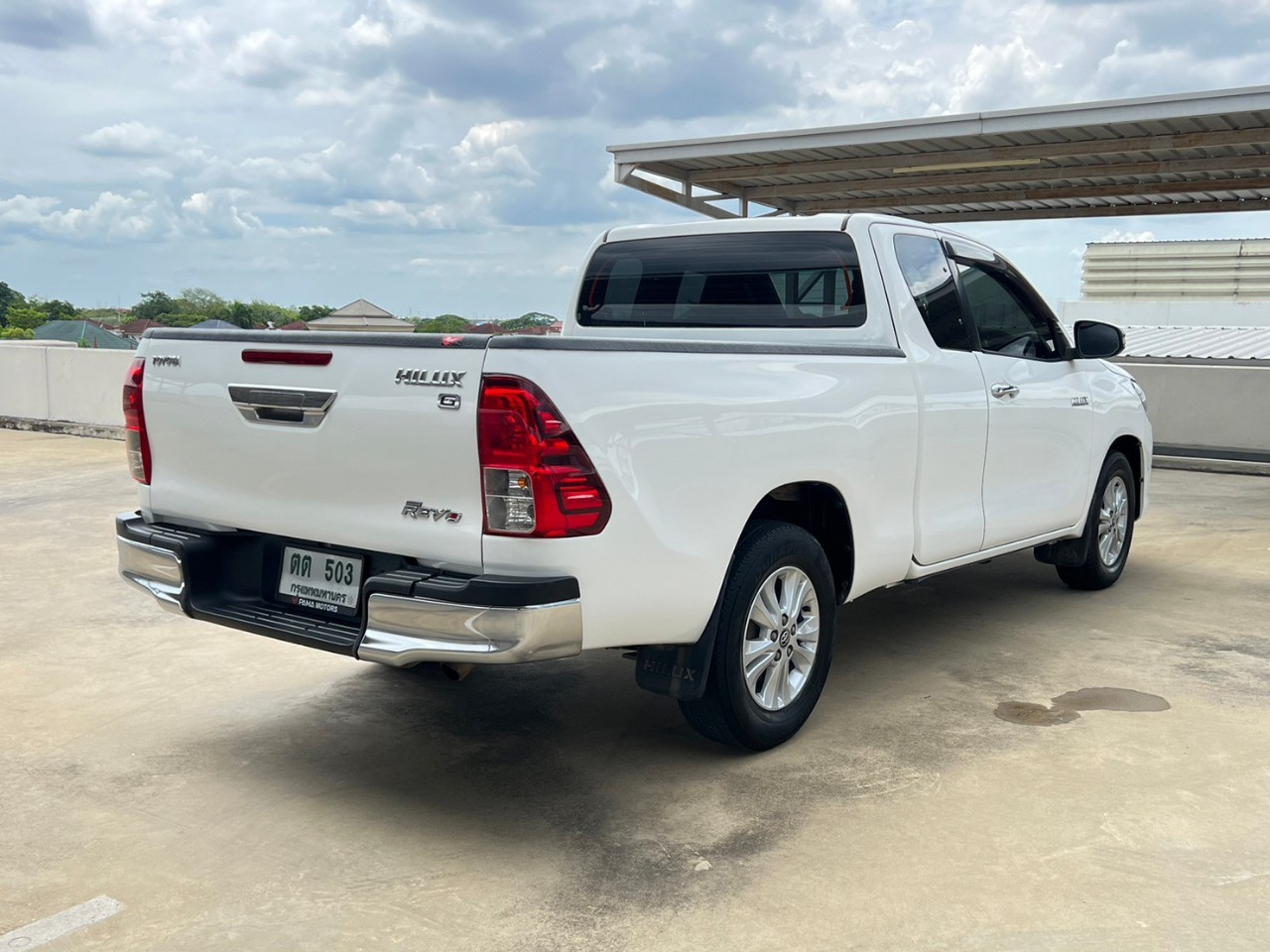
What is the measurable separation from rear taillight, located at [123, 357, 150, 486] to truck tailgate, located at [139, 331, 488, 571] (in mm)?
49

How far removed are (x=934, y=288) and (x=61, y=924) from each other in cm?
414

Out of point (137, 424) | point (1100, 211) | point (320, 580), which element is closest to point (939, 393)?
point (320, 580)

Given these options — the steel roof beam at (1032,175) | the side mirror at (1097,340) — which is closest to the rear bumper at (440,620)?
the side mirror at (1097,340)

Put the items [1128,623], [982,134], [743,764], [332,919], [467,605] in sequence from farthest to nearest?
[982,134] < [1128,623] < [743,764] < [467,605] < [332,919]

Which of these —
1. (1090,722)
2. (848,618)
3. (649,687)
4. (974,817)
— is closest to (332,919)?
(649,687)

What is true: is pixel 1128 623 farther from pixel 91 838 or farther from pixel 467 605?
pixel 91 838

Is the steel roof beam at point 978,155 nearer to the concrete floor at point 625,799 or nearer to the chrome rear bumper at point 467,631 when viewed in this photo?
the concrete floor at point 625,799

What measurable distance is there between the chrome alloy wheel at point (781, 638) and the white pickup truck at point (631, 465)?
14 mm

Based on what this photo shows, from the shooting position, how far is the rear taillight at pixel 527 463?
349 cm

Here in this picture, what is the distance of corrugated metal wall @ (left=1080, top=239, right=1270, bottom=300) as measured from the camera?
46.6 metres

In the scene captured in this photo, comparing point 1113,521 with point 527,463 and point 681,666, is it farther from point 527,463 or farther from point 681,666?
point 527,463

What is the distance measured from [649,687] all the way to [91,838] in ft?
6.01

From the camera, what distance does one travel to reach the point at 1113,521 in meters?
7.27

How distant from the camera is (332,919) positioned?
10.8ft
